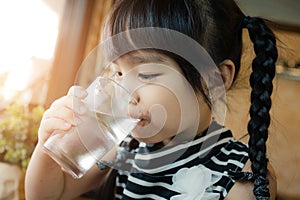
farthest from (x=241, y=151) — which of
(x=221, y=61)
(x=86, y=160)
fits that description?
(x=86, y=160)

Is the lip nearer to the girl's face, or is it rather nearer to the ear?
the girl's face

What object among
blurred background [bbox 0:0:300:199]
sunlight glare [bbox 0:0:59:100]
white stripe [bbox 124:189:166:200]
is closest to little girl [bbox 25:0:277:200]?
white stripe [bbox 124:189:166:200]

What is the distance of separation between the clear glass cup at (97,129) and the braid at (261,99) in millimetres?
Result: 172

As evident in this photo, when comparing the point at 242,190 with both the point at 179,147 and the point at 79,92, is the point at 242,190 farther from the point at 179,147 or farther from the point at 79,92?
the point at 79,92

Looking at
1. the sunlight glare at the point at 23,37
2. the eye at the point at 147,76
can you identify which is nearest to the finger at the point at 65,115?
the eye at the point at 147,76

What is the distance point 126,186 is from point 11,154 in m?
0.61

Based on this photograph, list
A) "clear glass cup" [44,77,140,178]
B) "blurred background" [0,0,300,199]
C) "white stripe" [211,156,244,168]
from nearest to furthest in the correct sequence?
"clear glass cup" [44,77,140,178], "white stripe" [211,156,244,168], "blurred background" [0,0,300,199]

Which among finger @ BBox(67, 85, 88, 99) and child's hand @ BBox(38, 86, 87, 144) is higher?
finger @ BBox(67, 85, 88, 99)

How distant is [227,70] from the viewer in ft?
2.12

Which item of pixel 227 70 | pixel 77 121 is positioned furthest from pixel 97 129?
pixel 227 70

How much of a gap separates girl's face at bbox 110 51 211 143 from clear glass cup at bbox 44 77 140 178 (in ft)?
0.07

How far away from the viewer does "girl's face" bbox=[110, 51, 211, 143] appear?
0.54 metres

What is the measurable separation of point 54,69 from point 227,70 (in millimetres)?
1060

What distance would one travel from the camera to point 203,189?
57 cm
